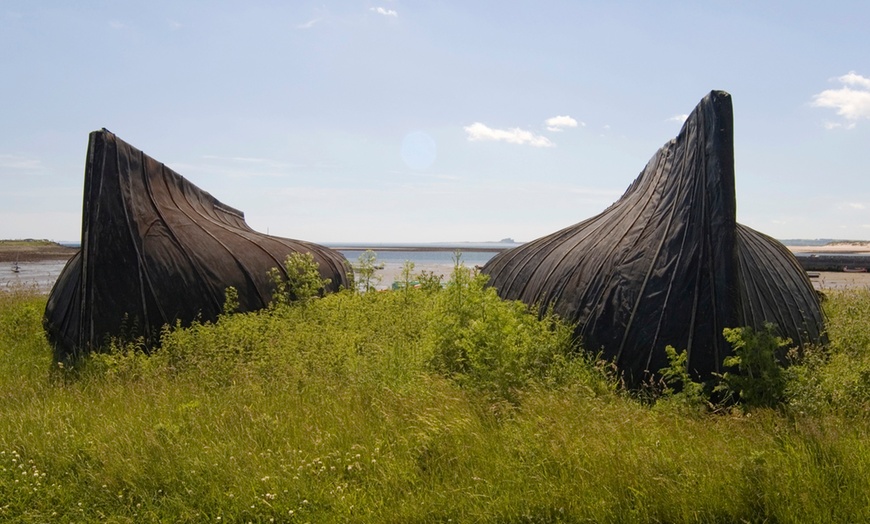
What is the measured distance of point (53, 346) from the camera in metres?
9.60

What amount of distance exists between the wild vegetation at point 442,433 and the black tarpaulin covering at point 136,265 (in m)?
1.16

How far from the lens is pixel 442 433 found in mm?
4992

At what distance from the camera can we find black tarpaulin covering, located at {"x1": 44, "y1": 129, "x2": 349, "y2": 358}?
353 inches

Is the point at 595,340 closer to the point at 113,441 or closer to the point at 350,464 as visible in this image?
the point at 350,464

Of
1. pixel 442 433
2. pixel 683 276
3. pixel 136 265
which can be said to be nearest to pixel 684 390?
pixel 683 276

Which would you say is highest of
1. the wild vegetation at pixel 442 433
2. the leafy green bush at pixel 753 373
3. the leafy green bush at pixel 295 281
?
the leafy green bush at pixel 295 281

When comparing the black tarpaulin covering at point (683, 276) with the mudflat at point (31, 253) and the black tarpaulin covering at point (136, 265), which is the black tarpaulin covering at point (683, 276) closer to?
the black tarpaulin covering at point (136, 265)

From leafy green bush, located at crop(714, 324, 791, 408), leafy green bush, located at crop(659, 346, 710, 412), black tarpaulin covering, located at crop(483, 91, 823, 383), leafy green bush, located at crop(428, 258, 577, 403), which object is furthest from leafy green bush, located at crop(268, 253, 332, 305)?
leafy green bush, located at crop(714, 324, 791, 408)

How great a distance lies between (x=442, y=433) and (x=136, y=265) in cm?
690

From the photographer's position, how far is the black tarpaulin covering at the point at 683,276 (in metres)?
6.70

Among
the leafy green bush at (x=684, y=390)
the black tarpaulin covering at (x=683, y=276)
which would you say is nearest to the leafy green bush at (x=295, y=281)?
the black tarpaulin covering at (x=683, y=276)

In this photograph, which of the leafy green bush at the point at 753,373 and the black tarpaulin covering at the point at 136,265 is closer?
the leafy green bush at the point at 753,373

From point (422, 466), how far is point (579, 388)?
2417 millimetres

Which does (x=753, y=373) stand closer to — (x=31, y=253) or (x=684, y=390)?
(x=684, y=390)
